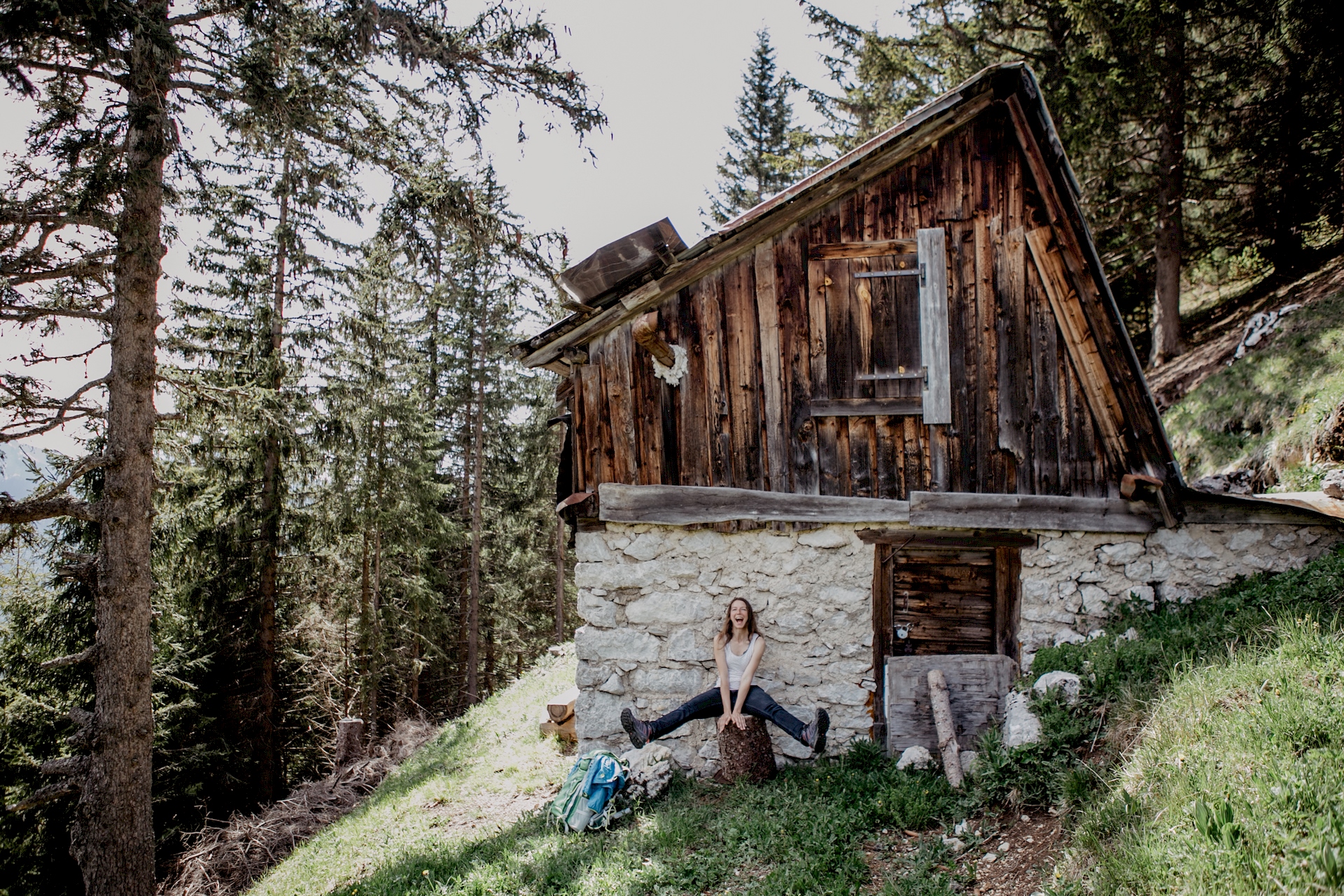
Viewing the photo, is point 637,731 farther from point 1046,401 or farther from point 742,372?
point 1046,401

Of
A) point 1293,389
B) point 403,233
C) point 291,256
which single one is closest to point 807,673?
point 403,233

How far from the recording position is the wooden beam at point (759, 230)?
653cm

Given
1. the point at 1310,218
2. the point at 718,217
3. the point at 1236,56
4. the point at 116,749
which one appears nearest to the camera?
the point at 116,749

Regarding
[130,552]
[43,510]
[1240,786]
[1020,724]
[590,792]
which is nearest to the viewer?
[1240,786]

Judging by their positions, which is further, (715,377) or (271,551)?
(271,551)

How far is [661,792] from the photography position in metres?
6.18

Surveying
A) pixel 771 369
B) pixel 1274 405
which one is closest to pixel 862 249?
pixel 771 369

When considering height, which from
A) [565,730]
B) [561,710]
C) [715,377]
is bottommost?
[565,730]

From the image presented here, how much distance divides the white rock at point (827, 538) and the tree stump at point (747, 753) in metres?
1.68

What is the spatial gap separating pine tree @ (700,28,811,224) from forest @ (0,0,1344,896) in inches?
210

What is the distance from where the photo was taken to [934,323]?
662 cm

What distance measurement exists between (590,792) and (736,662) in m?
1.67

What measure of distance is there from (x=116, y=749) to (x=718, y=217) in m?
22.8

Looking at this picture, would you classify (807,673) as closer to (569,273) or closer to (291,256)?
(569,273)
